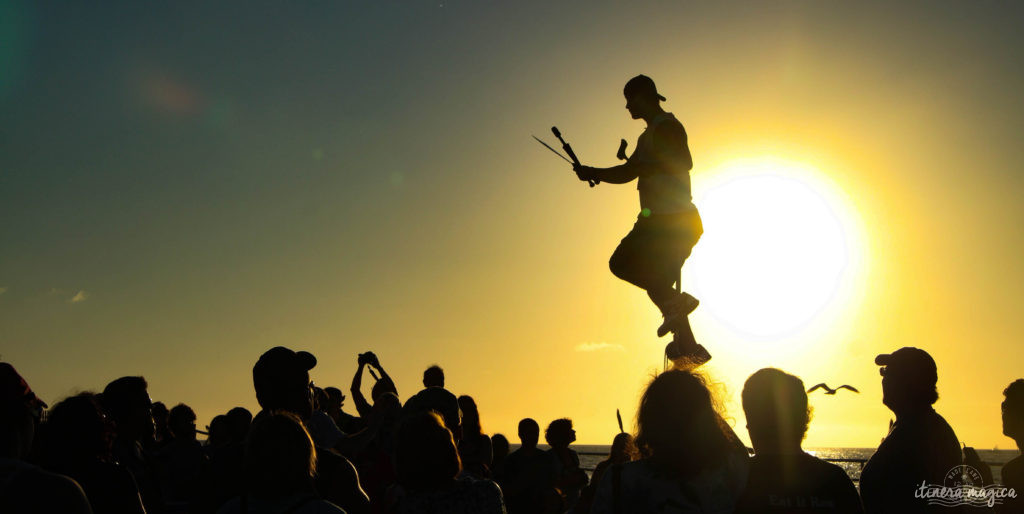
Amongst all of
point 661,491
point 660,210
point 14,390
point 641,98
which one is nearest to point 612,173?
point 660,210

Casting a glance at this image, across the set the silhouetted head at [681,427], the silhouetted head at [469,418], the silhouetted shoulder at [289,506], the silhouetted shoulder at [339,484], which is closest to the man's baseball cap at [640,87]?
the silhouetted head at [469,418]

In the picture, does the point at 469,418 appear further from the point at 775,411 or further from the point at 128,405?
the point at 775,411

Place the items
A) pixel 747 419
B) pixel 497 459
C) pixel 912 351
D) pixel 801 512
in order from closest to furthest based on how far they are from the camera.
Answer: pixel 801 512
pixel 747 419
pixel 912 351
pixel 497 459

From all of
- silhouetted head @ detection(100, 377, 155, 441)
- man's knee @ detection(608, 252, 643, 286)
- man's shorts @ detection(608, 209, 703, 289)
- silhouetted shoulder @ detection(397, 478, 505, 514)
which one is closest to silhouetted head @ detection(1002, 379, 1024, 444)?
man's shorts @ detection(608, 209, 703, 289)

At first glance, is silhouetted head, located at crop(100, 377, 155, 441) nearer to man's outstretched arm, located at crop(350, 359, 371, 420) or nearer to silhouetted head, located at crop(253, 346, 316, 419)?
silhouetted head, located at crop(253, 346, 316, 419)

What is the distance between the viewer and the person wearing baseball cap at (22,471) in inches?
123

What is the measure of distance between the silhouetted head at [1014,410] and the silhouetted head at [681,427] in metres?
3.98

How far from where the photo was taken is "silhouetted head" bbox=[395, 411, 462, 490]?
165 inches

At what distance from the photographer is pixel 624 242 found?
8.00m

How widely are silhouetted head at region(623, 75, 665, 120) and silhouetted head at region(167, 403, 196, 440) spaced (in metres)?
5.48

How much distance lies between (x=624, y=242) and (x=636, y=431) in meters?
4.18

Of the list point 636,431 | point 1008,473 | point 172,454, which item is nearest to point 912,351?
point 1008,473

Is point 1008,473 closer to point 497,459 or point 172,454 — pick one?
point 497,459

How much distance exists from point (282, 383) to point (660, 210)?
13.7ft
